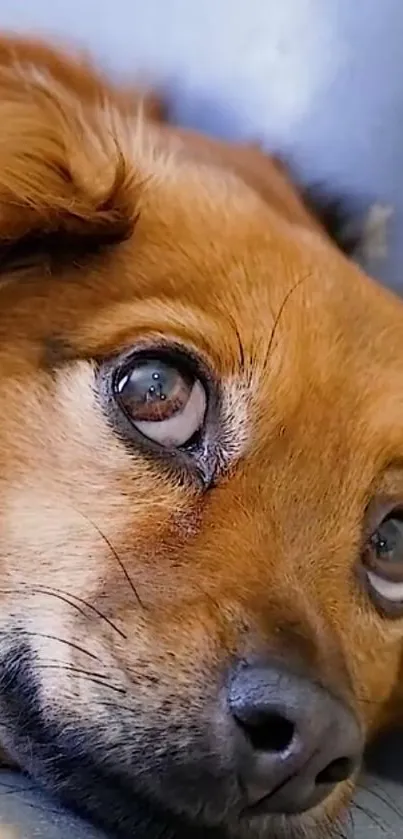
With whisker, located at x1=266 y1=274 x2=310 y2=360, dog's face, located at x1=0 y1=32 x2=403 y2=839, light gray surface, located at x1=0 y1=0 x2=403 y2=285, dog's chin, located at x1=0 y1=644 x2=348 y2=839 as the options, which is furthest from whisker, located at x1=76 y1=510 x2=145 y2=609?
light gray surface, located at x1=0 y1=0 x2=403 y2=285

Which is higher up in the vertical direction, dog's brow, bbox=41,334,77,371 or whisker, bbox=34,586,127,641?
dog's brow, bbox=41,334,77,371

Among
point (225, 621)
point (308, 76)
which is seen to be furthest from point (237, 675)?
point (308, 76)

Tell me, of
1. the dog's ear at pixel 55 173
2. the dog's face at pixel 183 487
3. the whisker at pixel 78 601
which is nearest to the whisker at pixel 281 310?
the dog's face at pixel 183 487

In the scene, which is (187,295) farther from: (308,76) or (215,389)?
(308,76)

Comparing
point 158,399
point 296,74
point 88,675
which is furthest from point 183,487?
point 296,74

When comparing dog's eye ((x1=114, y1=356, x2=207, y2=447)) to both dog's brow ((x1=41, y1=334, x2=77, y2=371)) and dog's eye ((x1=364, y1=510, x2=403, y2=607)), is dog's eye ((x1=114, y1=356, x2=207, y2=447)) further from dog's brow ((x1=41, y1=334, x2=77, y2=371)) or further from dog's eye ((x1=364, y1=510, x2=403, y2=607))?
dog's eye ((x1=364, y1=510, x2=403, y2=607))

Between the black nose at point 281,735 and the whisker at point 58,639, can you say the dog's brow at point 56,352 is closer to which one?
the whisker at point 58,639
